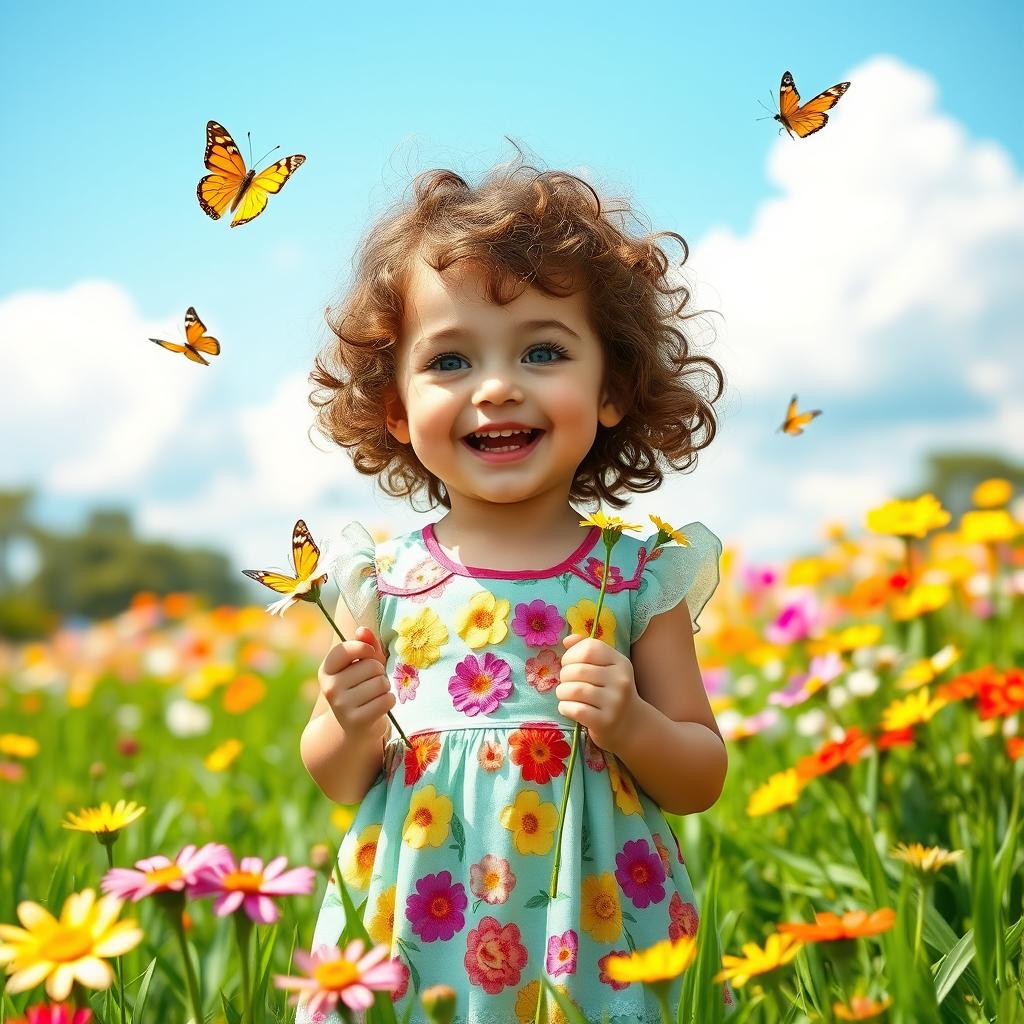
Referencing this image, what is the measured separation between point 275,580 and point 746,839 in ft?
4.11

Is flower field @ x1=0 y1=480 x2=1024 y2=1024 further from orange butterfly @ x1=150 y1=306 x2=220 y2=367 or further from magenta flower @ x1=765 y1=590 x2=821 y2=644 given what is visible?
orange butterfly @ x1=150 y1=306 x2=220 y2=367

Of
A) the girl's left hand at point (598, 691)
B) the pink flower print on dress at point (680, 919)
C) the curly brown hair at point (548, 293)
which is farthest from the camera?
the curly brown hair at point (548, 293)

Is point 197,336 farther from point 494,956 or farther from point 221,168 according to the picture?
point 494,956

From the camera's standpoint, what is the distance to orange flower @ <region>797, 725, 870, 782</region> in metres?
1.92

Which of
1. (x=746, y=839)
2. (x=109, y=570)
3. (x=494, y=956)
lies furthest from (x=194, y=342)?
(x=109, y=570)

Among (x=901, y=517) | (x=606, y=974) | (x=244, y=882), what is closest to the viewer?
(x=244, y=882)

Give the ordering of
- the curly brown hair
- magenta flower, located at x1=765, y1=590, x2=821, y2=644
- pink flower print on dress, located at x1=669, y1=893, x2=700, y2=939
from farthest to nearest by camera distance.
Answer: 1. magenta flower, located at x1=765, y1=590, x2=821, y2=644
2. the curly brown hair
3. pink flower print on dress, located at x1=669, y1=893, x2=700, y2=939

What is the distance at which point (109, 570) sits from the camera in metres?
37.4

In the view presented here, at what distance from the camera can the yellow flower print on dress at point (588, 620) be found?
161 centimetres

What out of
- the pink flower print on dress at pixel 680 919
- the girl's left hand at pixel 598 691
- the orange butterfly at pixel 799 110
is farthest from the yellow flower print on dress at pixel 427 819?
the orange butterfly at pixel 799 110

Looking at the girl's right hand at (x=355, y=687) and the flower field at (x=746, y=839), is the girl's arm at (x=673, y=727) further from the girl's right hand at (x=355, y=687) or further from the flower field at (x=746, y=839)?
the girl's right hand at (x=355, y=687)

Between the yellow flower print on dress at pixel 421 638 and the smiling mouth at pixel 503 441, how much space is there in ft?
0.75

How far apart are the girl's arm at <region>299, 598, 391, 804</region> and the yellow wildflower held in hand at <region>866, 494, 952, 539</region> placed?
1.30 metres

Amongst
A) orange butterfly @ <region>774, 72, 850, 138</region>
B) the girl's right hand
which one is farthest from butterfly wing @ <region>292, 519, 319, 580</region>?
orange butterfly @ <region>774, 72, 850, 138</region>
